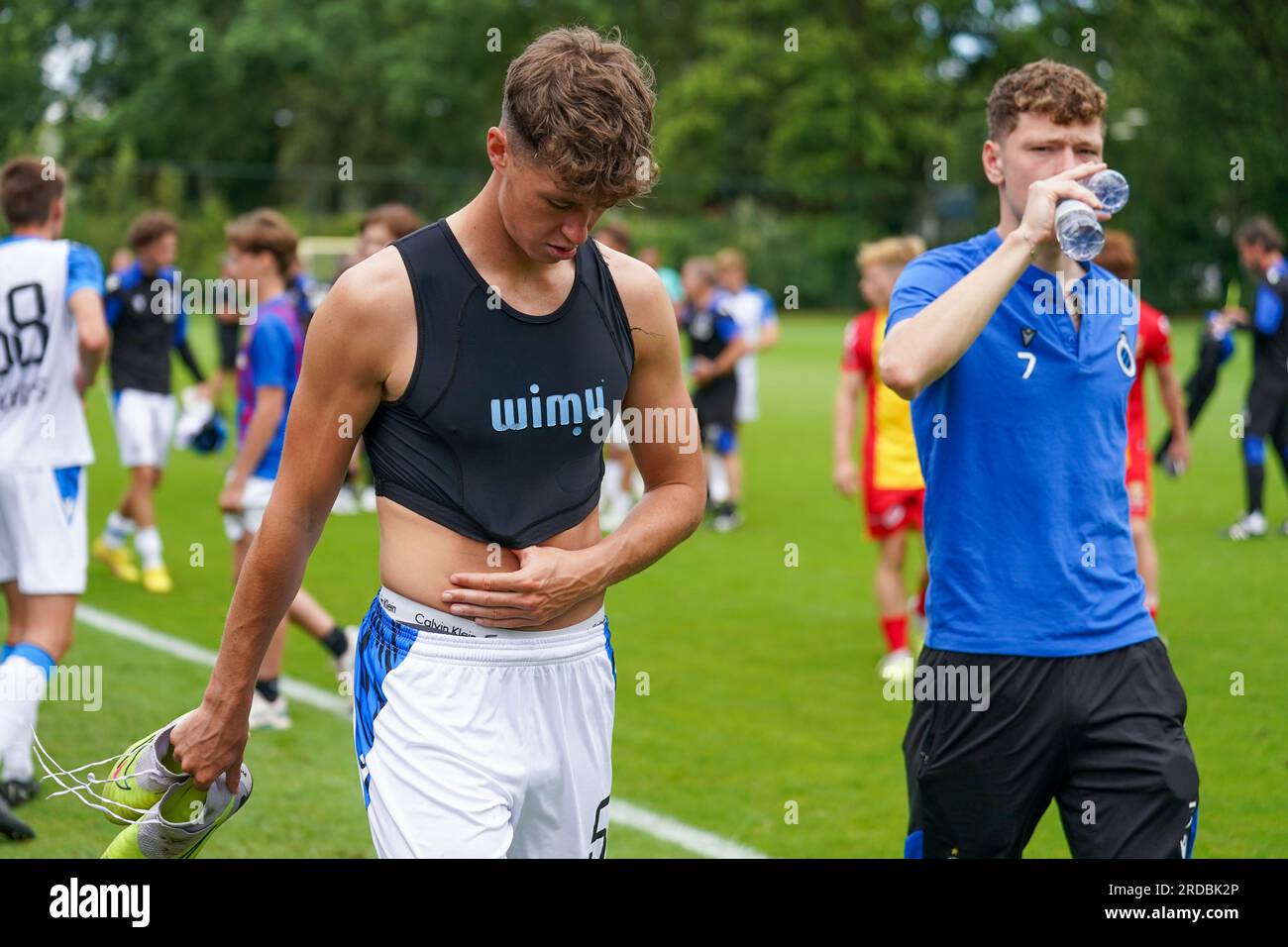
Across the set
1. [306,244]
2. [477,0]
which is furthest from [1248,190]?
[477,0]

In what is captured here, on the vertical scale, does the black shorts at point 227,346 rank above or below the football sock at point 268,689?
above

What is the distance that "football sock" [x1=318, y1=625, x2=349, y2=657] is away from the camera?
7.74 m

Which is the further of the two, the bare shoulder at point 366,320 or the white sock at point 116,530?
the white sock at point 116,530

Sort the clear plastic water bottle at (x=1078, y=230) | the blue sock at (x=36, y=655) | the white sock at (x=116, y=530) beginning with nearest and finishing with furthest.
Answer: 1. the clear plastic water bottle at (x=1078, y=230)
2. the blue sock at (x=36, y=655)
3. the white sock at (x=116, y=530)

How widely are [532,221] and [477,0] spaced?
194 ft

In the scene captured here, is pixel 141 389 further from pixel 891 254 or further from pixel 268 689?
pixel 891 254

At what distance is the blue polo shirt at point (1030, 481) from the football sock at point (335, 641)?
15.0 ft

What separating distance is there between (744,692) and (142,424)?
559cm

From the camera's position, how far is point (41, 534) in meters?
6.02

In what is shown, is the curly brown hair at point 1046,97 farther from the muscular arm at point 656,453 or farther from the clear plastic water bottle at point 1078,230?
the muscular arm at point 656,453

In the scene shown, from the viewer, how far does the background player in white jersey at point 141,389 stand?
1123 cm

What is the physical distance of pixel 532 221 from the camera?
9.95 feet

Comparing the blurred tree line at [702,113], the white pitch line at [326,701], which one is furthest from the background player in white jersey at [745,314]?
the blurred tree line at [702,113]
